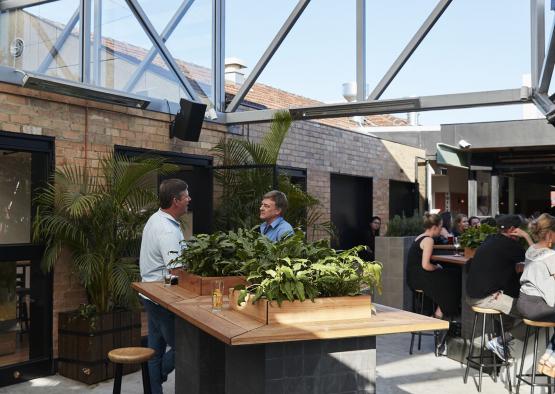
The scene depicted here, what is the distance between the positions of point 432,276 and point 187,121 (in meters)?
3.11

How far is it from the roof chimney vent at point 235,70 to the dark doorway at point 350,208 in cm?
252

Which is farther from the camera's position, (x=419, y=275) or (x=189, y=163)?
(x=189, y=163)

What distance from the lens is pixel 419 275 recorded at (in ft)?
20.9

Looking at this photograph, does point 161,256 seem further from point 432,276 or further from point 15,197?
point 432,276

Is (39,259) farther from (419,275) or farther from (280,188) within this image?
(419,275)

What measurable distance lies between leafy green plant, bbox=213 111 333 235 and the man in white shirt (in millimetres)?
2869

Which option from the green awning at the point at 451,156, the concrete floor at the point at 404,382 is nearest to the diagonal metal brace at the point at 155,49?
the concrete floor at the point at 404,382

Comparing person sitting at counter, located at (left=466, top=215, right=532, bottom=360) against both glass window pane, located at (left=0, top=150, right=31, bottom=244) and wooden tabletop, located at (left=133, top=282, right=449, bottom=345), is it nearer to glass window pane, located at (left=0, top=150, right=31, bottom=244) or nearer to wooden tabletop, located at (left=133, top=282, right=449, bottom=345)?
wooden tabletop, located at (left=133, top=282, right=449, bottom=345)

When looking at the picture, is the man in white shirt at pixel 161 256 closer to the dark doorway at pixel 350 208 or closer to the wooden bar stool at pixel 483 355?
the wooden bar stool at pixel 483 355

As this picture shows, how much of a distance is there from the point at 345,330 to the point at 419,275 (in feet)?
12.2

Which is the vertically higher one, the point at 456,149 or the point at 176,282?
the point at 456,149

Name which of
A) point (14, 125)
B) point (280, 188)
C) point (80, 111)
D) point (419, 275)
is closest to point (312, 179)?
point (280, 188)

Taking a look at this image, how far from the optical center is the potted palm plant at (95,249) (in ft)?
17.9

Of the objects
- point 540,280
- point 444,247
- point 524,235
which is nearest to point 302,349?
point 540,280
